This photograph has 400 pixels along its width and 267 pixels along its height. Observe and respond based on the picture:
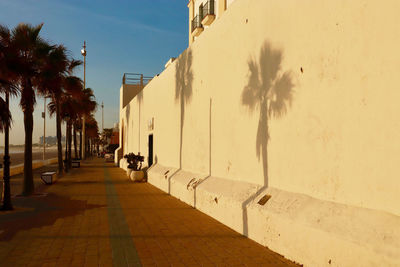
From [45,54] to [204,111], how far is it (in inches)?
254

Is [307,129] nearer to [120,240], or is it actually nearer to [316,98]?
[316,98]

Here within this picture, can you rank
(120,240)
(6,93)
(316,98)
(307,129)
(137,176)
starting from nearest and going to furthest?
1. (316,98)
2. (307,129)
3. (120,240)
4. (6,93)
5. (137,176)

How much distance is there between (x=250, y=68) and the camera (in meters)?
9.16

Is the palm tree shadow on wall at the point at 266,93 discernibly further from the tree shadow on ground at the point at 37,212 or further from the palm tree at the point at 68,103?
the palm tree at the point at 68,103

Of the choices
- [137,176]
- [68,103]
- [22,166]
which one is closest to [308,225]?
[137,176]

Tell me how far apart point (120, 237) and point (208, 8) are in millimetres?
26746

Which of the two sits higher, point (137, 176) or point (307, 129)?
point (307, 129)

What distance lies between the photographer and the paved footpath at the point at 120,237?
620 centimetres

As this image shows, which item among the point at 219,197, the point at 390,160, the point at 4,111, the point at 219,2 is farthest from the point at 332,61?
the point at 219,2

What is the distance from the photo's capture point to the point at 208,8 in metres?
31.4

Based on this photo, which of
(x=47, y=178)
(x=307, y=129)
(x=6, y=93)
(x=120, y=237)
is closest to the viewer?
(x=307, y=129)

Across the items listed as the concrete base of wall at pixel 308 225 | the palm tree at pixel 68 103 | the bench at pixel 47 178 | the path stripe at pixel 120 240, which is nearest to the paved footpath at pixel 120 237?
the path stripe at pixel 120 240

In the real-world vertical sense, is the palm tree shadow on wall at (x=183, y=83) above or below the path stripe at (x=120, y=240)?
above

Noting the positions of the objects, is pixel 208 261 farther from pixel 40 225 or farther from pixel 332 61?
pixel 40 225
